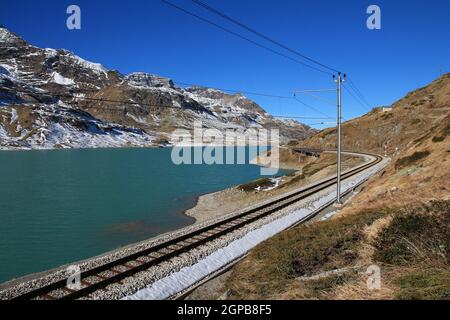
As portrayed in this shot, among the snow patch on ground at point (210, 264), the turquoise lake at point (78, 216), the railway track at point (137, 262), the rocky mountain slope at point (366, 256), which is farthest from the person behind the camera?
the turquoise lake at point (78, 216)

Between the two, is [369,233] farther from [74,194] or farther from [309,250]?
[74,194]

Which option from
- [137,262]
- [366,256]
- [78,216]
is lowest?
[78,216]

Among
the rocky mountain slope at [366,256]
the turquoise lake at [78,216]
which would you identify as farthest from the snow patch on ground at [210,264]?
the turquoise lake at [78,216]

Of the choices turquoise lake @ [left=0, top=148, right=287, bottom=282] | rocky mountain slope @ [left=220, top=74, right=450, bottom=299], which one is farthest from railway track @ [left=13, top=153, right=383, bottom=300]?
turquoise lake @ [left=0, top=148, right=287, bottom=282]

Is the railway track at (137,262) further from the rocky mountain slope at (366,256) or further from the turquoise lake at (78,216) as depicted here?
the turquoise lake at (78,216)

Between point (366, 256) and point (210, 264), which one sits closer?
point (366, 256)

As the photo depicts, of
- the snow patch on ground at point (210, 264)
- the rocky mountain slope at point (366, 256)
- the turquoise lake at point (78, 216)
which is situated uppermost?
the rocky mountain slope at point (366, 256)

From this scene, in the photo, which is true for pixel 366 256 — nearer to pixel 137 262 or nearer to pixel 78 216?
pixel 137 262

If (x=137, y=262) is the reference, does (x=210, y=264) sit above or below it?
below

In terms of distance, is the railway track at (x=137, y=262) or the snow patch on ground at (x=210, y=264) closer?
the railway track at (x=137, y=262)

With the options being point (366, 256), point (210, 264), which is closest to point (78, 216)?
point (210, 264)

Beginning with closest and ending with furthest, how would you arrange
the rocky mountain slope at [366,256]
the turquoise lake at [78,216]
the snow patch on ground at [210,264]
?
the rocky mountain slope at [366,256] < the snow patch on ground at [210,264] < the turquoise lake at [78,216]
